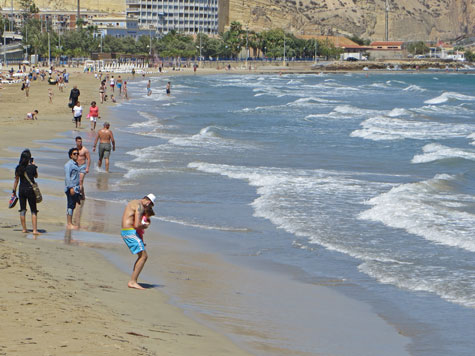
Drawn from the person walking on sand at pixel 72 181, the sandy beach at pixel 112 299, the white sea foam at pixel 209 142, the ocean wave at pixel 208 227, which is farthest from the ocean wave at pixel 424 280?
the white sea foam at pixel 209 142

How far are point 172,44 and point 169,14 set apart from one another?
36730mm

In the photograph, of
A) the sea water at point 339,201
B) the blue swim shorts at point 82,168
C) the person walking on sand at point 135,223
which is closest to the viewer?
the person walking on sand at point 135,223

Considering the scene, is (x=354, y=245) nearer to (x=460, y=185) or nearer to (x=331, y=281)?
(x=331, y=281)

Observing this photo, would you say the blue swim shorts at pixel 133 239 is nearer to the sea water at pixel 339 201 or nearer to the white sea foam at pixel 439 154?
the sea water at pixel 339 201

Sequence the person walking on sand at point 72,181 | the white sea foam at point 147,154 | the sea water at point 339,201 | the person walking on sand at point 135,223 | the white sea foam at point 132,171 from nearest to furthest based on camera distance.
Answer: the person walking on sand at point 135,223 → the sea water at point 339,201 → the person walking on sand at point 72,181 → the white sea foam at point 132,171 → the white sea foam at point 147,154

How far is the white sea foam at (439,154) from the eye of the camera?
27.2m

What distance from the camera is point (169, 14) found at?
193250 millimetres

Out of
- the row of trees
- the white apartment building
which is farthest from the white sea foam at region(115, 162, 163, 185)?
the white apartment building

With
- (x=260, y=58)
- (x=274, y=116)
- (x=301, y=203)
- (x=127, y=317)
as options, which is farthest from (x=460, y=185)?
(x=260, y=58)

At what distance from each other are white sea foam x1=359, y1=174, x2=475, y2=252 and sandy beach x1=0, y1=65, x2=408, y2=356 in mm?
3913

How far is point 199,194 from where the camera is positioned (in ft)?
59.5

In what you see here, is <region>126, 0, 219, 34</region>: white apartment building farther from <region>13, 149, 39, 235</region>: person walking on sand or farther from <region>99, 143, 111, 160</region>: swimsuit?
<region>13, 149, 39, 235</region>: person walking on sand

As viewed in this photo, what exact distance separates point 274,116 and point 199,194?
2928 centimetres

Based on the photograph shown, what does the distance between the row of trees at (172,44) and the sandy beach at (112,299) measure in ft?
373
